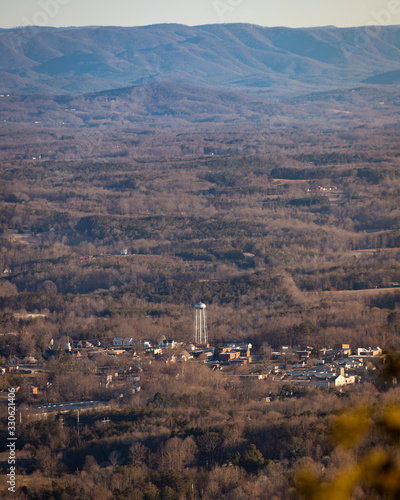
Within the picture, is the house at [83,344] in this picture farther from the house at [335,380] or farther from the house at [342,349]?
the house at [335,380]

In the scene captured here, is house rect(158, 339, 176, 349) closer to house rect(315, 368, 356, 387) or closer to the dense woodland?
the dense woodland

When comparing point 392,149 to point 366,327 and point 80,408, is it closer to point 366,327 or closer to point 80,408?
point 366,327

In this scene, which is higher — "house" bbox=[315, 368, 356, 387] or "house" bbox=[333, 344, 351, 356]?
"house" bbox=[315, 368, 356, 387]

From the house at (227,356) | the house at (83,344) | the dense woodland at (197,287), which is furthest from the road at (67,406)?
the house at (83,344)

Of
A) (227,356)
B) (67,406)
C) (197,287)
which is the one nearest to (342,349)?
(227,356)

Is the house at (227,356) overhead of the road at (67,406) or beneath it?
beneath

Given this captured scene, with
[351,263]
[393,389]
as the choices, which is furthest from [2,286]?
[393,389]

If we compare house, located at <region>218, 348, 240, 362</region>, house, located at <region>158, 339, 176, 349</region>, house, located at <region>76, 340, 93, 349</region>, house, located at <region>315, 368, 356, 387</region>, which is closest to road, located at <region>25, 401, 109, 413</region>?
house, located at <region>315, 368, 356, 387</region>
